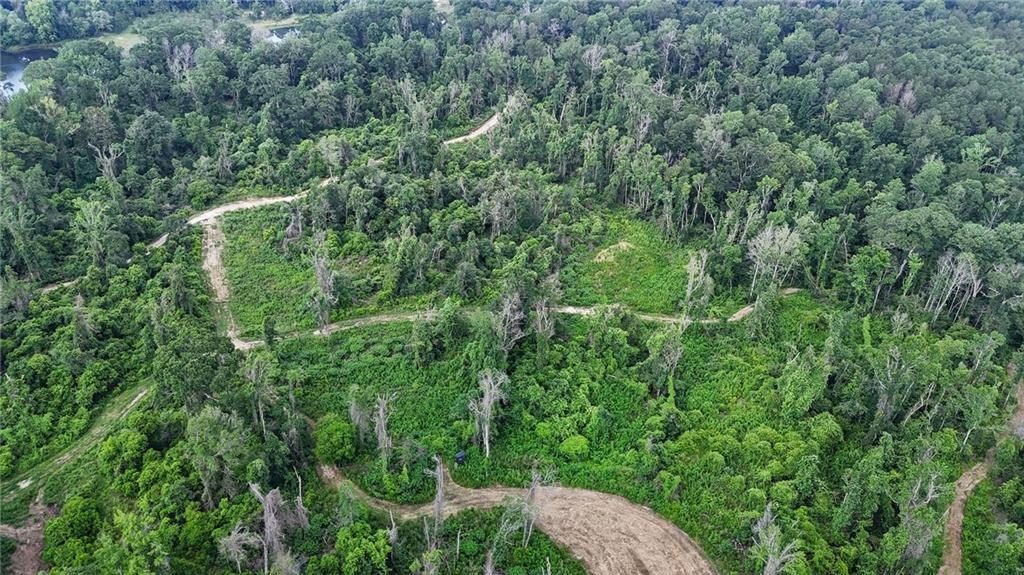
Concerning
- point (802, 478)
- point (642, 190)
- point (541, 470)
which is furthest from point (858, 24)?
point (541, 470)

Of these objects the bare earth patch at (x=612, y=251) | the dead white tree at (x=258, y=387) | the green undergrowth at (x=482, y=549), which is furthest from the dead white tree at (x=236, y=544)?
the bare earth patch at (x=612, y=251)

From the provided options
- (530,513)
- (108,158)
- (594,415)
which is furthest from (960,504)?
(108,158)

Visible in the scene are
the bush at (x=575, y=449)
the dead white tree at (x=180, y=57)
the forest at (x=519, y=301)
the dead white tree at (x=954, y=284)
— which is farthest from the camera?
the dead white tree at (x=180, y=57)

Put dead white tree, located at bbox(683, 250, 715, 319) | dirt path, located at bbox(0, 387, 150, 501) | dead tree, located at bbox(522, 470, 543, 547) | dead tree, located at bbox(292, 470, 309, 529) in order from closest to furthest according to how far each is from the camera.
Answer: dead tree, located at bbox(522, 470, 543, 547) → dead tree, located at bbox(292, 470, 309, 529) → dirt path, located at bbox(0, 387, 150, 501) → dead white tree, located at bbox(683, 250, 715, 319)

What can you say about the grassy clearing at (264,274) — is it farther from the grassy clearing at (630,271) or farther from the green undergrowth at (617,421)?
the grassy clearing at (630,271)

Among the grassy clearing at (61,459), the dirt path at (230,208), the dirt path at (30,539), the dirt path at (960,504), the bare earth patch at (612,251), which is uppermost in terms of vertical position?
the dirt path at (230,208)

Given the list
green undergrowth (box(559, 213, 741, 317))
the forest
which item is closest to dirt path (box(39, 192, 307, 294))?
the forest

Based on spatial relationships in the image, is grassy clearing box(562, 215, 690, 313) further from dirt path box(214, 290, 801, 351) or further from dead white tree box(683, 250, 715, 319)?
dead white tree box(683, 250, 715, 319)
